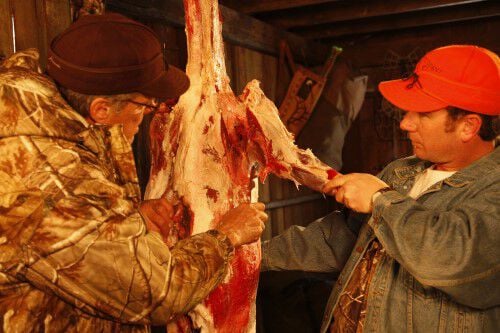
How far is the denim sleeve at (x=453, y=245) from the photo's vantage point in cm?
193

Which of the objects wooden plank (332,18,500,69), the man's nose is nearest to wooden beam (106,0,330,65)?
wooden plank (332,18,500,69)

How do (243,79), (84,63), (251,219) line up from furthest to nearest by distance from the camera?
1. (243,79)
2. (251,219)
3. (84,63)

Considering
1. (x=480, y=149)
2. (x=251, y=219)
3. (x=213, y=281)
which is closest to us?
(x=213, y=281)

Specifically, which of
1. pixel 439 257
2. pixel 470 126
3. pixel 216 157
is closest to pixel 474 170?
pixel 470 126

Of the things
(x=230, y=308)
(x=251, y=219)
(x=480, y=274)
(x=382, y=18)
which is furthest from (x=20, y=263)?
(x=382, y=18)

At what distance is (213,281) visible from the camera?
71.7 inches

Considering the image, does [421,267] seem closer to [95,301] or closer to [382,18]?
[95,301]

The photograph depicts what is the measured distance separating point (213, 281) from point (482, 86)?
3.77 feet

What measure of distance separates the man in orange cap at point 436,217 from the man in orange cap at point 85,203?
2.01 ft

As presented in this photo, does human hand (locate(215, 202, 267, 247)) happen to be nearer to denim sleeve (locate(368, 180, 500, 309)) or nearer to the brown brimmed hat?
denim sleeve (locate(368, 180, 500, 309))

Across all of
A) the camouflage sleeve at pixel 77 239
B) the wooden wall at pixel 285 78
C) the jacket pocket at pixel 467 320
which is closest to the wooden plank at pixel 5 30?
the wooden wall at pixel 285 78

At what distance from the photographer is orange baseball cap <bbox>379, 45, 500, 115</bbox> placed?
83.2 inches

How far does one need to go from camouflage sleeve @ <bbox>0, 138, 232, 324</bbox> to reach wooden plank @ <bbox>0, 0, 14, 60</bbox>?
43.9 inches

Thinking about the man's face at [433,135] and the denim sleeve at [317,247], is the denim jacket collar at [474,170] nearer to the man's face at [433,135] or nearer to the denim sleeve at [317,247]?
the man's face at [433,135]
